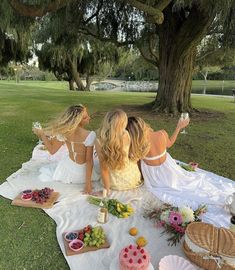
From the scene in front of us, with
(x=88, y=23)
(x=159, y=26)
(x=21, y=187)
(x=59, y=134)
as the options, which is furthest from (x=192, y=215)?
(x=88, y=23)

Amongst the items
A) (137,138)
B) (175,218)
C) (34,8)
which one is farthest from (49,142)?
(34,8)

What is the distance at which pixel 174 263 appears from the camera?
2.13m

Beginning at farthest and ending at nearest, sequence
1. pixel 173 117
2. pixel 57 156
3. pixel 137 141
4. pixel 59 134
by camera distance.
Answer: pixel 173 117
pixel 57 156
pixel 59 134
pixel 137 141

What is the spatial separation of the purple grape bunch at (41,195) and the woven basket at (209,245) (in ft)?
4.97

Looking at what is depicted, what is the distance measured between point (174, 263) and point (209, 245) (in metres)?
0.29

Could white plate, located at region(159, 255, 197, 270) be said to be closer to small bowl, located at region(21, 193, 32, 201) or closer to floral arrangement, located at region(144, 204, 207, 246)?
floral arrangement, located at region(144, 204, 207, 246)

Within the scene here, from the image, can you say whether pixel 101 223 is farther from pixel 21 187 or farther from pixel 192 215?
pixel 21 187

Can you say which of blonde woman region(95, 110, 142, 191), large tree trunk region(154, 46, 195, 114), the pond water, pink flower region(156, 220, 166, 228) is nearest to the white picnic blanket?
pink flower region(156, 220, 166, 228)

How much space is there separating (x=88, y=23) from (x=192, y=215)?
303 inches

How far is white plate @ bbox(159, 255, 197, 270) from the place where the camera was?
6.91 feet

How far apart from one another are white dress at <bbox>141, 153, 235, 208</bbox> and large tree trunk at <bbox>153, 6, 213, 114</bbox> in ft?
16.5

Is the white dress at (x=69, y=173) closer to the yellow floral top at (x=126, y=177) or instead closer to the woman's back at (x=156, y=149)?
the yellow floral top at (x=126, y=177)

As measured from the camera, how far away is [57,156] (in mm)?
4285

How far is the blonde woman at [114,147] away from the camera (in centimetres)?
294
